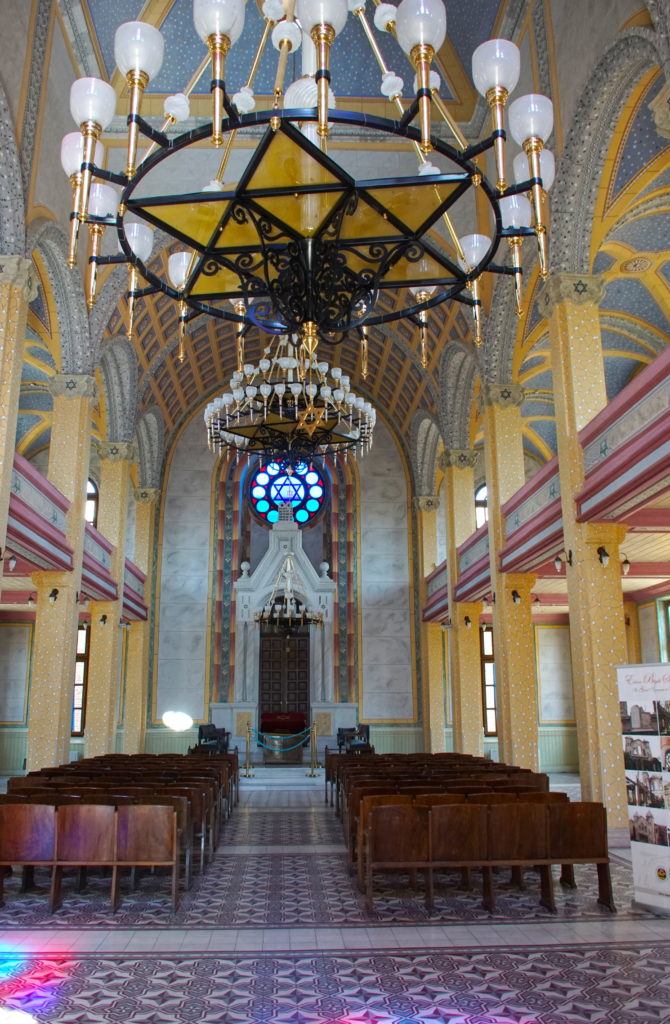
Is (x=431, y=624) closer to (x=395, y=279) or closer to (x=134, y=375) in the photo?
(x=134, y=375)

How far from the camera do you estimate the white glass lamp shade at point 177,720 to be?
22.3 metres

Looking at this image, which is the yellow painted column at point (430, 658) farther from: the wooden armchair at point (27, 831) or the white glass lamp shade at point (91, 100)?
the white glass lamp shade at point (91, 100)

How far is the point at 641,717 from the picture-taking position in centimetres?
701

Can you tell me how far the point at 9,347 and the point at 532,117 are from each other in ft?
A: 25.9

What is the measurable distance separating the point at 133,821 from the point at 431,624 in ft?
53.7

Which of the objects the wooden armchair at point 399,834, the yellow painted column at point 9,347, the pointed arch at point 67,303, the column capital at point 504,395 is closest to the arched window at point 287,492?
the column capital at point 504,395

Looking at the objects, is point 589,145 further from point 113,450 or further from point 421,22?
point 113,450

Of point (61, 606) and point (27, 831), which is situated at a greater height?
point (61, 606)

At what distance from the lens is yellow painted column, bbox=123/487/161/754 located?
21402 mm

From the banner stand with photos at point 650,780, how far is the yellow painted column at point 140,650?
54.9 feet

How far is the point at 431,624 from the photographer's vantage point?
22719 millimetres

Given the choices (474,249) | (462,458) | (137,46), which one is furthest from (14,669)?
(137,46)

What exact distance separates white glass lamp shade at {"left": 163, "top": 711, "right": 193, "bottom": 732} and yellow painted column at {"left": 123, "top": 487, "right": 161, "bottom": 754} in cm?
62

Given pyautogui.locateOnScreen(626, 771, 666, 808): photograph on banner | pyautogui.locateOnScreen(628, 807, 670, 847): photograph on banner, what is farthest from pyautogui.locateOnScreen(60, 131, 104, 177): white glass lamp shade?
pyautogui.locateOnScreen(628, 807, 670, 847): photograph on banner
